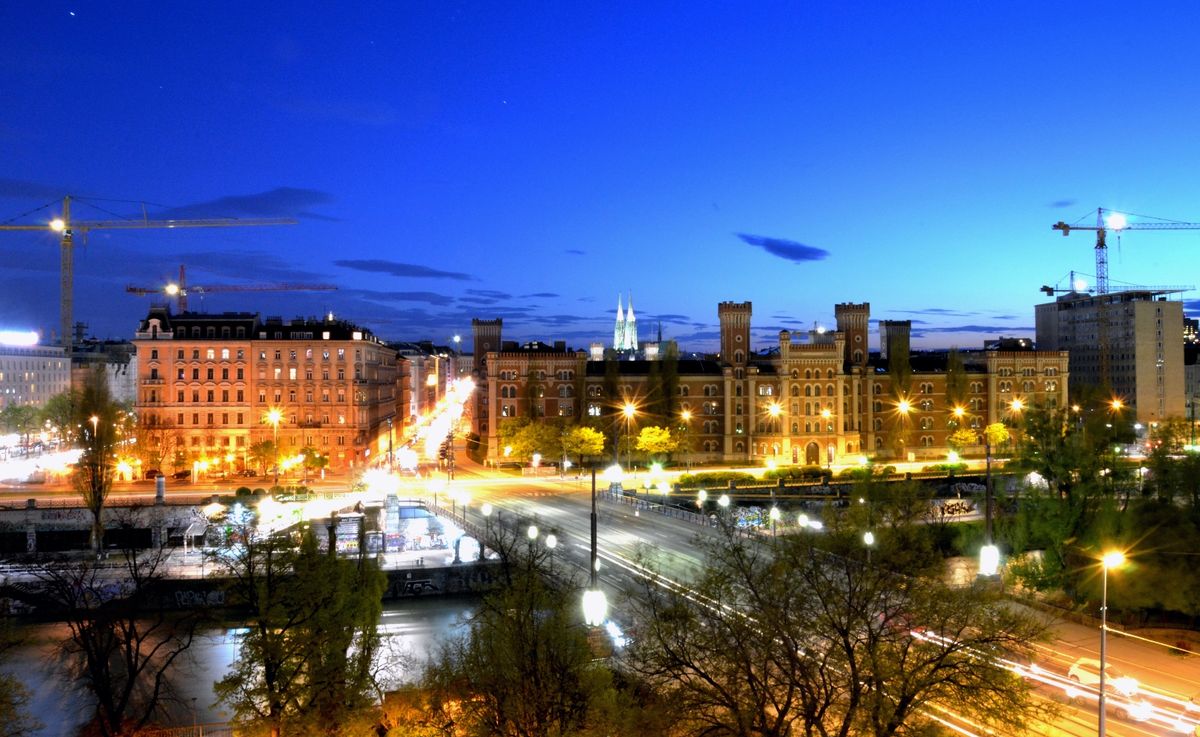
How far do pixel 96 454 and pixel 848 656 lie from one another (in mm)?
54247

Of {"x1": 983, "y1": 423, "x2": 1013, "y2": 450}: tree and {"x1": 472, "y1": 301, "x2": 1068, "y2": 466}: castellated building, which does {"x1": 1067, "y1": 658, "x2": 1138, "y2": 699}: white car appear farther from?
{"x1": 983, "y1": 423, "x2": 1013, "y2": 450}: tree

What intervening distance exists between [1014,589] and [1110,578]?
6661 millimetres

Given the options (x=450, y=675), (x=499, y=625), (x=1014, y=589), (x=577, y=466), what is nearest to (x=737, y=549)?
(x=499, y=625)

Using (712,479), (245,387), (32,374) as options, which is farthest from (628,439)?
(32,374)

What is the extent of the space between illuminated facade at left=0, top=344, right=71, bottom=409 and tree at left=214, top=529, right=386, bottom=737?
450ft

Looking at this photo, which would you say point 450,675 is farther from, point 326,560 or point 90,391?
point 90,391

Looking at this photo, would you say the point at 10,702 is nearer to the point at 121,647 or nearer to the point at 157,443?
the point at 121,647

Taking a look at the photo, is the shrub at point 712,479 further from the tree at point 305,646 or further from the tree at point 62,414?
the tree at point 62,414

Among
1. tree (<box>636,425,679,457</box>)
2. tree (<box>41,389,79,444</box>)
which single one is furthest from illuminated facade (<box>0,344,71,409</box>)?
tree (<box>636,425,679,457</box>)

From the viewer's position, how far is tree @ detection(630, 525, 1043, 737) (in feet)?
63.3

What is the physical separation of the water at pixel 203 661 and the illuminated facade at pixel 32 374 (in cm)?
12130

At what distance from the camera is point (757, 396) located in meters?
92.9

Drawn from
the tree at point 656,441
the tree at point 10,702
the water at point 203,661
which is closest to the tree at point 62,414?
the water at point 203,661

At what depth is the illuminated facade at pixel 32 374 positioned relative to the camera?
5768 inches
